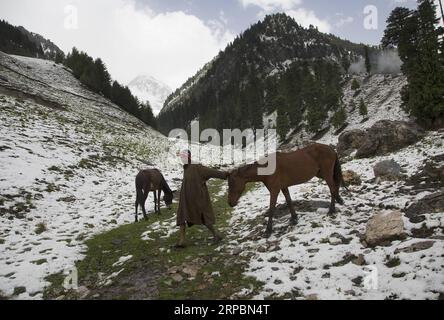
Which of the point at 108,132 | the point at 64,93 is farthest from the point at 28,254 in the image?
the point at 64,93

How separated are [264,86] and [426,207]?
116 m

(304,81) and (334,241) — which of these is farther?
(304,81)

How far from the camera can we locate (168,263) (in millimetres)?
8180

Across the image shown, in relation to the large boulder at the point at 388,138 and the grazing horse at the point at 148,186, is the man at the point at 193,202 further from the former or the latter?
the large boulder at the point at 388,138

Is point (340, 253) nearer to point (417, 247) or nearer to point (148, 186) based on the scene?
point (417, 247)

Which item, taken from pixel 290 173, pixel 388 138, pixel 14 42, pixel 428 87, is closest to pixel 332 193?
pixel 290 173

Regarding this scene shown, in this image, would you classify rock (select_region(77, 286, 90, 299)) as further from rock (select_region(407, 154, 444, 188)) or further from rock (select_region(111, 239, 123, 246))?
rock (select_region(407, 154, 444, 188))

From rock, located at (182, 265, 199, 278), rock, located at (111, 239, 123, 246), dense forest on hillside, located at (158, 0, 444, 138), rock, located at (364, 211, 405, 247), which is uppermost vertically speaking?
dense forest on hillside, located at (158, 0, 444, 138)

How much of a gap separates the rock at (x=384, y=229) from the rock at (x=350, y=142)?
15.6 meters

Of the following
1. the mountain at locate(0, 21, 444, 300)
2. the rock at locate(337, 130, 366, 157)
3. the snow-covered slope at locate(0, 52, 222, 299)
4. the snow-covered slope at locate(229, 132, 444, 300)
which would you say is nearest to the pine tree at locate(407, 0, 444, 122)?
the rock at locate(337, 130, 366, 157)

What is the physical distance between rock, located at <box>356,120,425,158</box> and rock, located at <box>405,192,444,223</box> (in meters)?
11.0

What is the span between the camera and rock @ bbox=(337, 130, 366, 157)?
22.9 meters

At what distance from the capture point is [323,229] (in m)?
8.55
